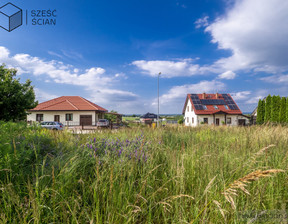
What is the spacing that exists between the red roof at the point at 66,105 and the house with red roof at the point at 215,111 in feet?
65.7

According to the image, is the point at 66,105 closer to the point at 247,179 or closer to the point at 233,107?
the point at 247,179

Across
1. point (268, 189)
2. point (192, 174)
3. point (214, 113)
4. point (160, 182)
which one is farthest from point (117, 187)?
Answer: point (214, 113)

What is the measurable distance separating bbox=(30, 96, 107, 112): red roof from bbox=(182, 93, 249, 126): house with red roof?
20.0 m

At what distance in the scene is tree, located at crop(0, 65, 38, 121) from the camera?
1310cm

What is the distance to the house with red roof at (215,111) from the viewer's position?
33.2 metres

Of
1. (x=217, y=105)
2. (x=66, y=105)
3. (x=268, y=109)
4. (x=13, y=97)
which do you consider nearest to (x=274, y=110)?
(x=268, y=109)

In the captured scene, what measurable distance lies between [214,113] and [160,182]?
32.9m

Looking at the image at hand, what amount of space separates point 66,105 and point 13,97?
18.2 metres

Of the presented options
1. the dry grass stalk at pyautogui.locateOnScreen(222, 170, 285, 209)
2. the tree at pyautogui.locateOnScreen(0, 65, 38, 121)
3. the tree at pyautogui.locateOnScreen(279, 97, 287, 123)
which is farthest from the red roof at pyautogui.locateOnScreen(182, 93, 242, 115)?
the dry grass stalk at pyautogui.locateOnScreen(222, 170, 285, 209)

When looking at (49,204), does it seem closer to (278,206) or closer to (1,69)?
(278,206)

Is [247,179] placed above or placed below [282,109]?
below

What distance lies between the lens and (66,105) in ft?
103

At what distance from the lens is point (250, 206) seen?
1.81m

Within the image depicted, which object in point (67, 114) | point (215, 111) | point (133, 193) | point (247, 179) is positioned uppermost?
point (215, 111)
